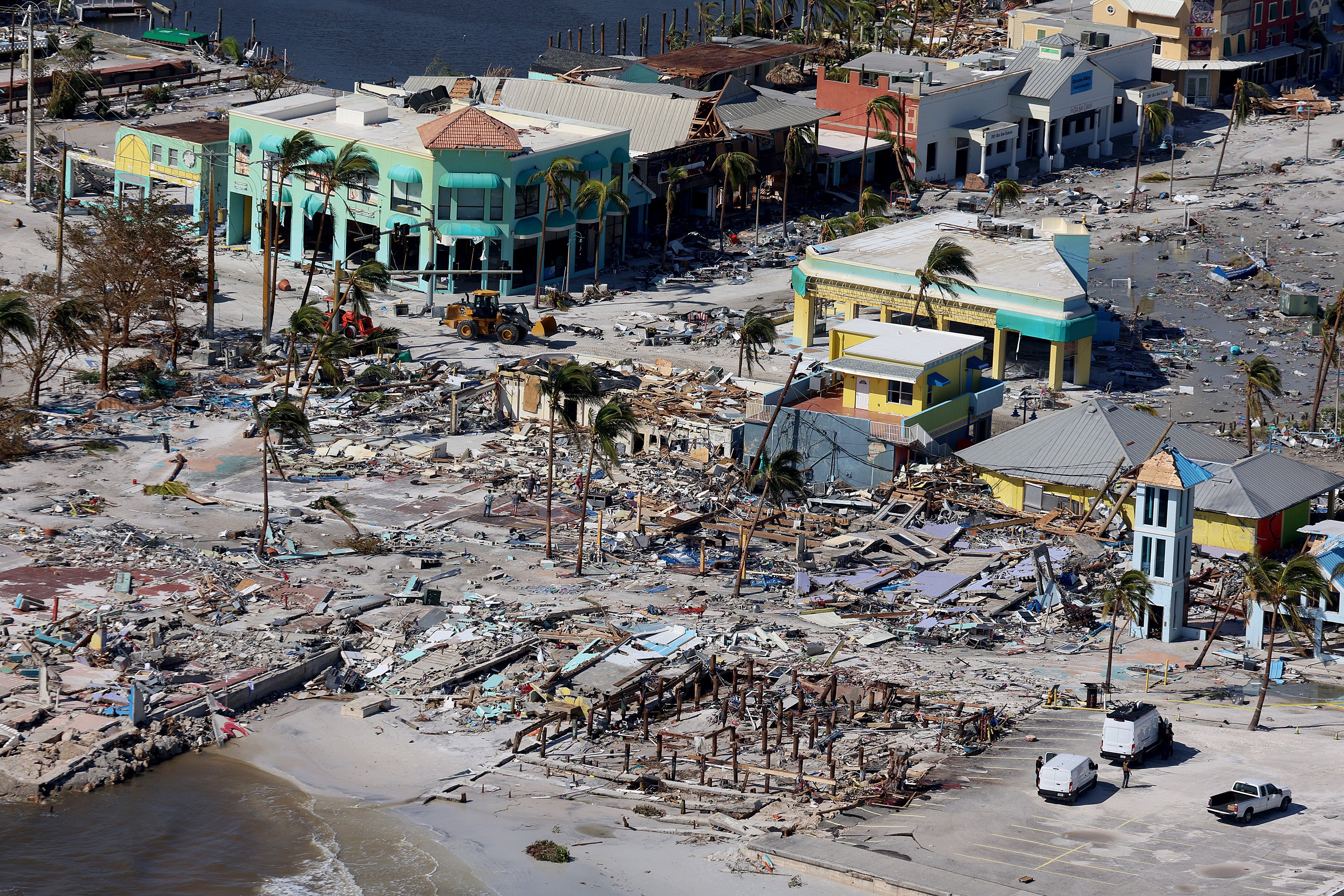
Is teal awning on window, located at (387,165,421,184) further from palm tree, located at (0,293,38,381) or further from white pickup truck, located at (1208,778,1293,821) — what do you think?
white pickup truck, located at (1208,778,1293,821)

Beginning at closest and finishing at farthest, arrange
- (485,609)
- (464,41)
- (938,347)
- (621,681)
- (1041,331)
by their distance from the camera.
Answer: (621,681), (485,609), (938,347), (1041,331), (464,41)

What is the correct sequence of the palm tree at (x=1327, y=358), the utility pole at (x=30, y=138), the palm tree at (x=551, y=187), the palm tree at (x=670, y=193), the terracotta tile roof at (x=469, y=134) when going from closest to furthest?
the palm tree at (x=1327, y=358) < the terracotta tile roof at (x=469, y=134) < the palm tree at (x=551, y=187) < the palm tree at (x=670, y=193) < the utility pole at (x=30, y=138)

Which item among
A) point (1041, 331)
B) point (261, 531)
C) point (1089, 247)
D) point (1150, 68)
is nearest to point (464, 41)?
point (1150, 68)

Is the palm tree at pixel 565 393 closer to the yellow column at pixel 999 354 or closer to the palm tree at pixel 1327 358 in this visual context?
the yellow column at pixel 999 354

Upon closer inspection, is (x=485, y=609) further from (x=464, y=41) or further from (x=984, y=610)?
(x=464, y=41)

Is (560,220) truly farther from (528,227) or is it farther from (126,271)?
(126,271)

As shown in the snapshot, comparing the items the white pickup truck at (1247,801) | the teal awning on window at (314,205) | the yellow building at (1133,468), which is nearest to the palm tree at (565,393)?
the yellow building at (1133,468)
